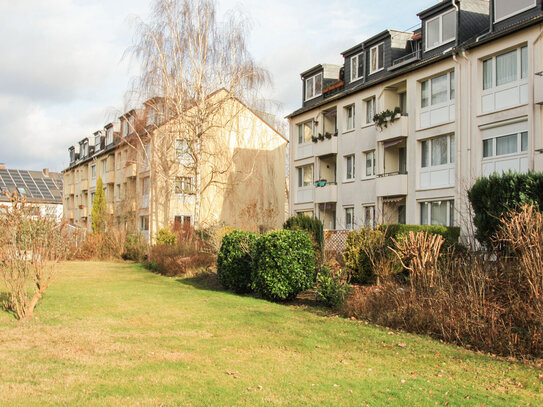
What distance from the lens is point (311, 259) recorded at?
14.2 metres

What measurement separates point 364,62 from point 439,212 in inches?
405

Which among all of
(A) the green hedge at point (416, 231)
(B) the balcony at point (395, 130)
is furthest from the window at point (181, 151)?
(A) the green hedge at point (416, 231)

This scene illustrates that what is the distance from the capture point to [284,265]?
13.7m

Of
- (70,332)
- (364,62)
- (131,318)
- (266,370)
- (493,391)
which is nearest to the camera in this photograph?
(493,391)

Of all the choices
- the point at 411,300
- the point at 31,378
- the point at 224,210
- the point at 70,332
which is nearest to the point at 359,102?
the point at 224,210

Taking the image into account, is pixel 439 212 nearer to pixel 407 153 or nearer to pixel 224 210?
pixel 407 153

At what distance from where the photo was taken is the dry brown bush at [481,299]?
8.21m

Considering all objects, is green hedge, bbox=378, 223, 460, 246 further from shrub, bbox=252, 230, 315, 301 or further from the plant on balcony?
the plant on balcony

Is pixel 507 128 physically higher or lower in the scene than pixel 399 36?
lower

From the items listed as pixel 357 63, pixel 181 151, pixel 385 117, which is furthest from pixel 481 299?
pixel 181 151

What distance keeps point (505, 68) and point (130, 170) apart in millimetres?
33504

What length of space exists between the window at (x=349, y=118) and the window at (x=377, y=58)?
2.65 m

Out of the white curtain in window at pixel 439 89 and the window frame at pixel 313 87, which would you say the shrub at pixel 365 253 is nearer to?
the white curtain in window at pixel 439 89

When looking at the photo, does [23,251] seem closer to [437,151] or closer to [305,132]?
[437,151]
